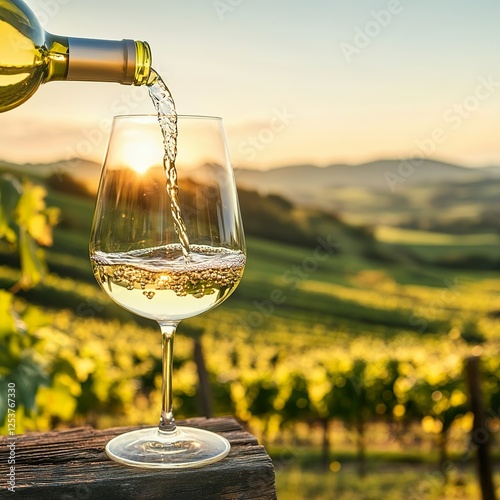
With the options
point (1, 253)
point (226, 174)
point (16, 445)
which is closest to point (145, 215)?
point (226, 174)

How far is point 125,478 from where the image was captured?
965 millimetres

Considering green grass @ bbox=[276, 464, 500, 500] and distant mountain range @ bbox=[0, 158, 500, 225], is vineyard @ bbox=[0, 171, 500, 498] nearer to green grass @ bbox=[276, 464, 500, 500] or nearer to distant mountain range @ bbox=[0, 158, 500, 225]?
green grass @ bbox=[276, 464, 500, 500]

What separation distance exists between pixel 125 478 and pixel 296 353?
1031 cm

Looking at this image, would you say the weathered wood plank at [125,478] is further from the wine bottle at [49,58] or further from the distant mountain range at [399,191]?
the distant mountain range at [399,191]

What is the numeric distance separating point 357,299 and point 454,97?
415 centimetres

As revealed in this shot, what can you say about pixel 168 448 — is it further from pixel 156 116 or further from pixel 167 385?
pixel 156 116

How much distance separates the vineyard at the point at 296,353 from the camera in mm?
4012

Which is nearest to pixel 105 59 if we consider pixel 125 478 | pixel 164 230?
pixel 164 230

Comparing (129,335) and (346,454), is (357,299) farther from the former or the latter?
(346,454)

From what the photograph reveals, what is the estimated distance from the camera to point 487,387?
461cm

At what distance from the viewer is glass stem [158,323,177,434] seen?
110 centimetres

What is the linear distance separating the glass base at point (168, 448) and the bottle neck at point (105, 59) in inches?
22.4

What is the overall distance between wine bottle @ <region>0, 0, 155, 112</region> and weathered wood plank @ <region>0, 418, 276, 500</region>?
0.59m

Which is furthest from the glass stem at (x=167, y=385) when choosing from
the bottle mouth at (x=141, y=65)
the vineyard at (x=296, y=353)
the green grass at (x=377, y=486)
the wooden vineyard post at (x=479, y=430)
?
the green grass at (x=377, y=486)
